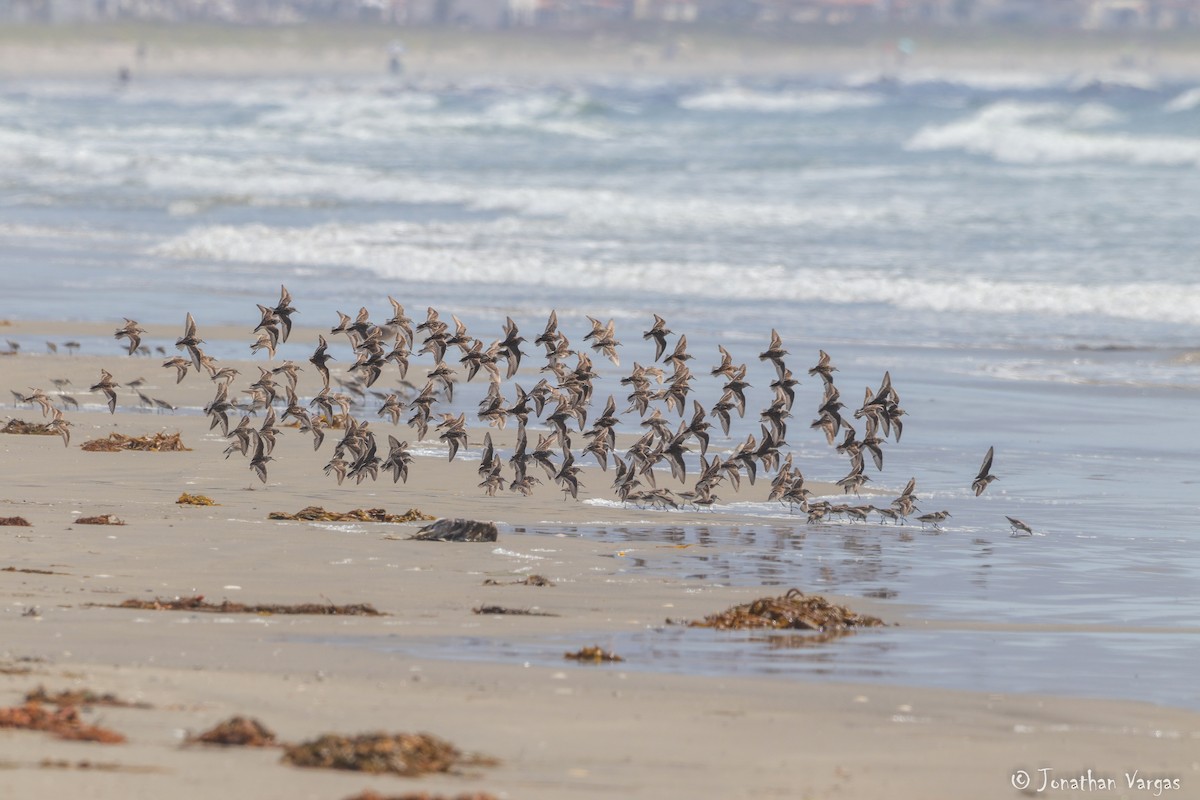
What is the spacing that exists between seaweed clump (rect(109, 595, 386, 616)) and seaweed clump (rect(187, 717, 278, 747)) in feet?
6.66

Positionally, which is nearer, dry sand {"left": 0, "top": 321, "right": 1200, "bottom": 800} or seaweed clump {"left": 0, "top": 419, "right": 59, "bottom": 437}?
dry sand {"left": 0, "top": 321, "right": 1200, "bottom": 800}

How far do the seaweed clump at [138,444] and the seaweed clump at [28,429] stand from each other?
1.26ft

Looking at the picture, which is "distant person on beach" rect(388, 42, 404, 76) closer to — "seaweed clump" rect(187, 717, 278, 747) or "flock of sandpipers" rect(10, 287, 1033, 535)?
"flock of sandpipers" rect(10, 287, 1033, 535)

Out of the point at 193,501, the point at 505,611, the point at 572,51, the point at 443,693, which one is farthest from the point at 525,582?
the point at 572,51

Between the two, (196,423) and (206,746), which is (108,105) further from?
(206,746)

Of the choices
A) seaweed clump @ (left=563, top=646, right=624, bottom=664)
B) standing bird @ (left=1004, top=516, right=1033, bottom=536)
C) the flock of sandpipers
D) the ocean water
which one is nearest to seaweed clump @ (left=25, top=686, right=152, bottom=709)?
the ocean water

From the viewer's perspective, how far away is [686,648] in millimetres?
7695

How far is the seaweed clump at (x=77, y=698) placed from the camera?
6.23 metres

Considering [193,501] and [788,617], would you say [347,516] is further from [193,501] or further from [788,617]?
[788,617]

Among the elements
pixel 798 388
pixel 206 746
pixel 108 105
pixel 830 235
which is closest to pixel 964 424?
pixel 798 388

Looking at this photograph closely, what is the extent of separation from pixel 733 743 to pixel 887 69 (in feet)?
415

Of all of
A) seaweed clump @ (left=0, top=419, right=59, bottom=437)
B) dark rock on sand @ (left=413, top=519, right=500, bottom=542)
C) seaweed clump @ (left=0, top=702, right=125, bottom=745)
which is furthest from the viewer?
seaweed clump @ (left=0, top=419, right=59, bottom=437)

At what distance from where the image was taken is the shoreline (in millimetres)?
125438

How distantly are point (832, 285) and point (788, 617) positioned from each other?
15.8 meters
